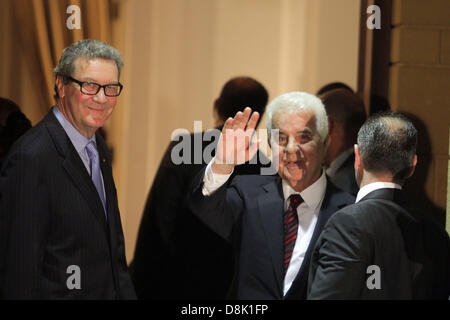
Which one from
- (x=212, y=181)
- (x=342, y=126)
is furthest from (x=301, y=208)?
(x=342, y=126)

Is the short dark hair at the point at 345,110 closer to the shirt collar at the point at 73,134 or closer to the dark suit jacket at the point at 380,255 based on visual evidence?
the dark suit jacket at the point at 380,255

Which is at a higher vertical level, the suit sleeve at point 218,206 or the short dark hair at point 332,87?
the short dark hair at point 332,87

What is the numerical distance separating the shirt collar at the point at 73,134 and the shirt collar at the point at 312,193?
929 mm

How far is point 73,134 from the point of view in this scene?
259 centimetres

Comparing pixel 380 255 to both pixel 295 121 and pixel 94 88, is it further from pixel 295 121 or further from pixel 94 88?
pixel 94 88

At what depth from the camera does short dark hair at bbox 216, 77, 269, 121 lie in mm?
3074

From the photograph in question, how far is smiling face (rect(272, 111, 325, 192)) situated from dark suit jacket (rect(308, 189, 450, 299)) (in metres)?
0.43

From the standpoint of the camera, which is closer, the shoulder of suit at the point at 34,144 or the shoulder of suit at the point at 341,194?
the shoulder of suit at the point at 34,144

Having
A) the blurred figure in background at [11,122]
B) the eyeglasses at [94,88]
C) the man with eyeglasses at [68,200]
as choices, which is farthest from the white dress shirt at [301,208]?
the blurred figure in background at [11,122]

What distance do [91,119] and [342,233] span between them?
3.72 ft

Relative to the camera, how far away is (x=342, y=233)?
7.80 feet

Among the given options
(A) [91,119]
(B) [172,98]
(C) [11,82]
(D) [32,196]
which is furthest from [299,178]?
(C) [11,82]

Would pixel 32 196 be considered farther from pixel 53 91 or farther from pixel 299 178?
pixel 299 178

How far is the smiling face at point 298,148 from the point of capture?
111 inches
